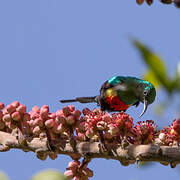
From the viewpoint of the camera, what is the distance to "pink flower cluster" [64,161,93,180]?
2966 millimetres

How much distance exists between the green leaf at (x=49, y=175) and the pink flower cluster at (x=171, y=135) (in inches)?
62.2

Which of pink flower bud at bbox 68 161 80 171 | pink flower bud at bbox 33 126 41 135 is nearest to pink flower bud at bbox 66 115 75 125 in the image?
pink flower bud at bbox 33 126 41 135

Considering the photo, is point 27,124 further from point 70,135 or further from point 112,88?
point 112,88

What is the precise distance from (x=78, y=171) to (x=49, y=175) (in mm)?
1991

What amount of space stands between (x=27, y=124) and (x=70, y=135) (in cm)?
48

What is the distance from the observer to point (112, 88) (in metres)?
7.07

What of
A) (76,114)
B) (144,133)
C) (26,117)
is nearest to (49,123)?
(76,114)

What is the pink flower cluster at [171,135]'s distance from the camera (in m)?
2.55

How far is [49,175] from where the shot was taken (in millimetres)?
1048

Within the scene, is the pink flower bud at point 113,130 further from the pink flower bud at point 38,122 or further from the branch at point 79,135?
the pink flower bud at point 38,122

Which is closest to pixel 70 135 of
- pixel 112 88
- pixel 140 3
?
pixel 140 3

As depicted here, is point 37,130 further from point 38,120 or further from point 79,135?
point 79,135

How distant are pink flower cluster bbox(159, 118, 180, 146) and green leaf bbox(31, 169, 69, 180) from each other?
1579 millimetres

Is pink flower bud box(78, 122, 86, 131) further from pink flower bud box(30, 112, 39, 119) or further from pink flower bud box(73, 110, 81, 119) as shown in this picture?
pink flower bud box(30, 112, 39, 119)
